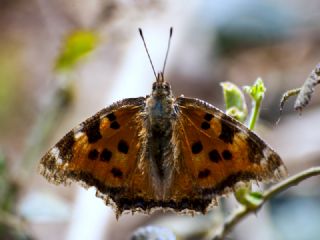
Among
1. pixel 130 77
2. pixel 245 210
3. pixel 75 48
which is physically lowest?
pixel 245 210

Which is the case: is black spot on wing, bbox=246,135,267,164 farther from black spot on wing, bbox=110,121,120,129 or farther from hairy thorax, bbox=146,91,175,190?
black spot on wing, bbox=110,121,120,129

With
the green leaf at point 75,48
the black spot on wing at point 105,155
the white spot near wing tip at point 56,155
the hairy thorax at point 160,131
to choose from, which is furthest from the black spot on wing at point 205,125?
the green leaf at point 75,48

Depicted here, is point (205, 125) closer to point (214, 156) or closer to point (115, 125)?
point (214, 156)

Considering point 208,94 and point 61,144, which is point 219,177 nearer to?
point 61,144

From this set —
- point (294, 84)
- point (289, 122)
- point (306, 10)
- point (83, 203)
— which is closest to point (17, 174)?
point (83, 203)

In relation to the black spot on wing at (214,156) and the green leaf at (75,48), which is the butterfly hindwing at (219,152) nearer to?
the black spot on wing at (214,156)

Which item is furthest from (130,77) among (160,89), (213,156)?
(213,156)
